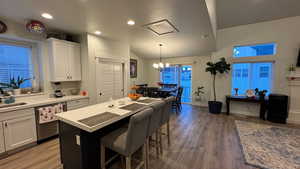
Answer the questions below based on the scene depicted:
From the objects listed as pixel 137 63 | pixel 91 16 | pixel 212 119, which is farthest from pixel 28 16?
pixel 212 119

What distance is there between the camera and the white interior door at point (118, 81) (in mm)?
4092

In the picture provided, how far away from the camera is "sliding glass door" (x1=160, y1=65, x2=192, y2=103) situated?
6.08m

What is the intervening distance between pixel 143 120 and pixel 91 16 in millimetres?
2246

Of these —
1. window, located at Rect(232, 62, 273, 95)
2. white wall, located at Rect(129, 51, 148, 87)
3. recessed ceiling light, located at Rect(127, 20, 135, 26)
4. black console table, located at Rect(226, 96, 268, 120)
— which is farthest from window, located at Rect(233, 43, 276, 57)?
white wall, located at Rect(129, 51, 148, 87)

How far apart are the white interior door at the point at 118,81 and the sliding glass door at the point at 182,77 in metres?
3.02

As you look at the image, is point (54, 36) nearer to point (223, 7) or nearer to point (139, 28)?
point (139, 28)

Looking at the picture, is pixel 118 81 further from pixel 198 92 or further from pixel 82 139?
pixel 198 92

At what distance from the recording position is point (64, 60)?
3074 millimetres

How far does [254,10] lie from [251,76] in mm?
2212

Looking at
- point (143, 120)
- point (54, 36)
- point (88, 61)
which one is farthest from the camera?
point (88, 61)

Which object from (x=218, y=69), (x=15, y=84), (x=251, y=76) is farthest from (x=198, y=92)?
(x=15, y=84)

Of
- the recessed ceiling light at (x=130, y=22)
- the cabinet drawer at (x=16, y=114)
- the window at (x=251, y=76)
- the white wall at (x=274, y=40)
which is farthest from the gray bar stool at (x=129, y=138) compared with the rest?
the window at (x=251, y=76)

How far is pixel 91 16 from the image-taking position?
2.37 m

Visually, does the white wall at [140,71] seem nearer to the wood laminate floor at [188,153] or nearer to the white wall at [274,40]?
the wood laminate floor at [188,153]
